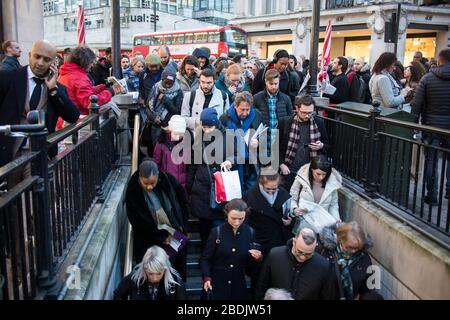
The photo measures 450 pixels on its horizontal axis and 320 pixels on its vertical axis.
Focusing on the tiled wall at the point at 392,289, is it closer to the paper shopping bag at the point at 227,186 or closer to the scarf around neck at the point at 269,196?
the scarf around neck at the point at 269,196

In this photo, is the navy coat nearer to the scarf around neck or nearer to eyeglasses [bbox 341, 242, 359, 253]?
the scarf around neck

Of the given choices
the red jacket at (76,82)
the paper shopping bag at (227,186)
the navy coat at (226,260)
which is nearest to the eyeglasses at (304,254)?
the navy coat at (226,260)

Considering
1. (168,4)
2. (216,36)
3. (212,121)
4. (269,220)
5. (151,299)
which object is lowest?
(151,299)

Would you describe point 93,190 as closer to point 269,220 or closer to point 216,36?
point 269,220

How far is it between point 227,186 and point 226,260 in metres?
0.92

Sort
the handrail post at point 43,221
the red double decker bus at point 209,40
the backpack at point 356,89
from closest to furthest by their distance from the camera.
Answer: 1. the handrail post at point 43,221
2. the backpack at point 356,89
3. the red double decker bus at point 209,40

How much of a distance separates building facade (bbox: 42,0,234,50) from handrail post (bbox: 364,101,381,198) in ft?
175

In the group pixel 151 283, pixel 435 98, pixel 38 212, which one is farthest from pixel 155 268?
pixel 435 98

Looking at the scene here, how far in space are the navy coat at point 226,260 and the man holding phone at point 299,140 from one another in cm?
151

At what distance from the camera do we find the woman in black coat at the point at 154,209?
526cm

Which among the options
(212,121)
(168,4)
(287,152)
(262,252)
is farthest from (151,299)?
(168,4)

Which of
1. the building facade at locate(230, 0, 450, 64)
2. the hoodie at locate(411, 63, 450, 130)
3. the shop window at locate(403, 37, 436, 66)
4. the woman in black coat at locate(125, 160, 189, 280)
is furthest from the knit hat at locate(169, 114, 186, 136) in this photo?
the shop window at locate(403, 37, 436, 66)

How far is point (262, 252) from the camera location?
5344 millimetres
